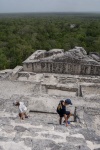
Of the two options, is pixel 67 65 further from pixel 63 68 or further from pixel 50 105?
pixel 50 105

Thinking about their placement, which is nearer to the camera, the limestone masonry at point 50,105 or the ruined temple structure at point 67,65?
the limestone masonry at point 50,105

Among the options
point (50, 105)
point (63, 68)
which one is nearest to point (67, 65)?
point (63, 68)

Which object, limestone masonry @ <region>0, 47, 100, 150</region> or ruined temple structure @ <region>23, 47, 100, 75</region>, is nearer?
limestone masonry @ <region>0, 47, 100, 150</region>

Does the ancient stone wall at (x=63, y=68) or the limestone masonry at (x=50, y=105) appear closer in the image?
the limestone masonry at (x=50, y=105)

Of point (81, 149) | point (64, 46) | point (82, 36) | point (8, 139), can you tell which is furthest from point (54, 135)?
point (82, 36)

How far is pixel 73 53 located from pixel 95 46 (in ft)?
37.4

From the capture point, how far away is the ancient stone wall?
14875 millimetres

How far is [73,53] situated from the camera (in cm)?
1527

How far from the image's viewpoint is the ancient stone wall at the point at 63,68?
1488 cm

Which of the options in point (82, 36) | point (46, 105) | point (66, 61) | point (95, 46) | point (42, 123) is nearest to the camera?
point (42, 123)

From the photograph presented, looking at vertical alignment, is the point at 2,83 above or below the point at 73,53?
below

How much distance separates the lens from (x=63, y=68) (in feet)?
49.5

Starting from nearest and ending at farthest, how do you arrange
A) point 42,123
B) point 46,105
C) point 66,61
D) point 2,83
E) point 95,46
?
1. point 42,123
2. point 46,105
3. point 2,83
4. point 66,61
5. point 95,46

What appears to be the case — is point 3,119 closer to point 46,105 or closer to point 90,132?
point 90,132
